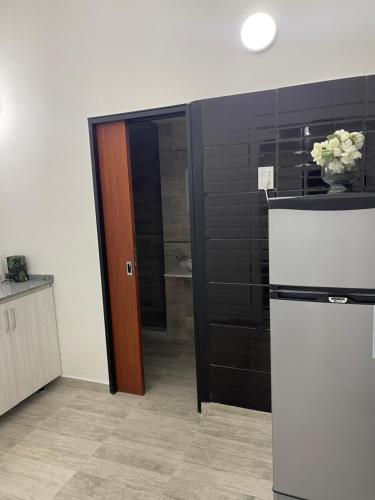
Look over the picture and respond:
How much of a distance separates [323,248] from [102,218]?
6.04 ft

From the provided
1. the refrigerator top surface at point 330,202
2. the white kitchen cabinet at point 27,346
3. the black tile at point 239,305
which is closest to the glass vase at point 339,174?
the refrigerator top surface at point 330,202

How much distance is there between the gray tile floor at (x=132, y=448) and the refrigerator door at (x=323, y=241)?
49.5 inches

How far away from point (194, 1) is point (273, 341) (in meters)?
2.10

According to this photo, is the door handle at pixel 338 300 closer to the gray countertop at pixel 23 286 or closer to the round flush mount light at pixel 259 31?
the round flush mount light at pixel 259 31

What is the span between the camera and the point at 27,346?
9.43ft

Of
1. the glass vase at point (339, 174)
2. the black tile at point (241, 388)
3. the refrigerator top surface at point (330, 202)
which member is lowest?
the black tile at point (241, 388)

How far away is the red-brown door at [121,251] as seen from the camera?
2754 mm

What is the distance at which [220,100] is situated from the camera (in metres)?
2.32

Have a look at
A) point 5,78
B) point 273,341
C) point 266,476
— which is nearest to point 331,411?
point 273,341

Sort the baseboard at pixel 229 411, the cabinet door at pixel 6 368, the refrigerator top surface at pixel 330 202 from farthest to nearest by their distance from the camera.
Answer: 1. the cabinet door at pixel 6 368
2. the baseboard at pixel 229 411
3. the refrigerator top surface at pixel 330 202

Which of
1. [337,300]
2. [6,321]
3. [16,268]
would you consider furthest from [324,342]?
[16,268]

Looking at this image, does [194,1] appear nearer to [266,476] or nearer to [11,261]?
[11,261]

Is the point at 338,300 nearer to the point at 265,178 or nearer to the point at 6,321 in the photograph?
the point at 265,178

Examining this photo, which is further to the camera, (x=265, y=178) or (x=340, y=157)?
(x=265, y=178)
